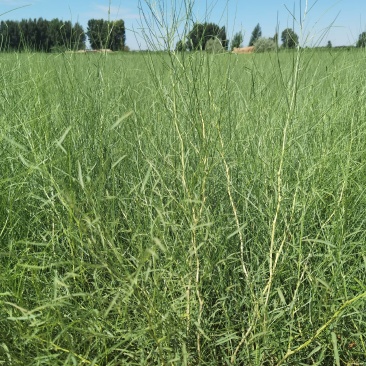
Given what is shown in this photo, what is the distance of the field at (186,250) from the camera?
1.09 metres

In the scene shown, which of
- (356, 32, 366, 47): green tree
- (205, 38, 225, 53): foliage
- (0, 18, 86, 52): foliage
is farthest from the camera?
(356, 32, 366, 47): green tree

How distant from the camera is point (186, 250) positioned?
1.35m

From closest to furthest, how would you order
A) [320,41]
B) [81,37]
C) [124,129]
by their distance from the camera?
[320,41], [124,129], [81,37]

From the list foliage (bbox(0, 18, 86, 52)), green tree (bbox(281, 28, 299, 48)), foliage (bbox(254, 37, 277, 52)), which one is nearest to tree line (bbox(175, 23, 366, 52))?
green tree (bbox(281, 28, 299, 48))

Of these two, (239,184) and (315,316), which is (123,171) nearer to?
(239,184)

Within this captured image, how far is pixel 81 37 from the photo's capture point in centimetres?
261

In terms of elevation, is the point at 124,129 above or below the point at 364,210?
above

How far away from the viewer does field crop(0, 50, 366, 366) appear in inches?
43.1

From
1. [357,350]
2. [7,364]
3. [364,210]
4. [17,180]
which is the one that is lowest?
[357,350]

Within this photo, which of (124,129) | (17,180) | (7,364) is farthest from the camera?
(124,129)

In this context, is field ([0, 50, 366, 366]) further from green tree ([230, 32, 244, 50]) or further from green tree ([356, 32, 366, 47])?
green tree ([356, 32, 366, 47])

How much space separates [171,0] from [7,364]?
1.07m

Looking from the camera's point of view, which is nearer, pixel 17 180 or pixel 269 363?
pixel 269 363

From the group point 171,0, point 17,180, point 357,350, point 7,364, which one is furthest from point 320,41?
point 7,364
